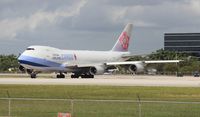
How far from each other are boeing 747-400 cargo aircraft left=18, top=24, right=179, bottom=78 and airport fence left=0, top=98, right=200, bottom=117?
49922 millimetres

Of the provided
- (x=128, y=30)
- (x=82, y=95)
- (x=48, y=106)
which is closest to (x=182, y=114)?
(x=48, y=106)

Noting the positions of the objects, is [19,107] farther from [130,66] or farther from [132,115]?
[130,66]

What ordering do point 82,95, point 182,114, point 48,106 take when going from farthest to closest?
point 82,95 < point 48,106 < point 182,114

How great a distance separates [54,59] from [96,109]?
55.7 metres

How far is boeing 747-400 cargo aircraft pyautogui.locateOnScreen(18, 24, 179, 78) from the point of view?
83312 millimetres

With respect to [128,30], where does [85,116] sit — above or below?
below

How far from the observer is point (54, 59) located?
84.8 metres

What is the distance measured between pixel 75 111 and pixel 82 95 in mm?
12516

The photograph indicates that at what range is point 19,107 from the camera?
3147cm

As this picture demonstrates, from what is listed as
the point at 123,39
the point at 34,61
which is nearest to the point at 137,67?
the point at 123,39

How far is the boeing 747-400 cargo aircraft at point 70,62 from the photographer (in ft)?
273

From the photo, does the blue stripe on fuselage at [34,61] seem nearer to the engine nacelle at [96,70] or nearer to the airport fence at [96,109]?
the engine nacelle at [96,70]

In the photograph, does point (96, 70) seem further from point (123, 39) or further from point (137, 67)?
point (123, 39)

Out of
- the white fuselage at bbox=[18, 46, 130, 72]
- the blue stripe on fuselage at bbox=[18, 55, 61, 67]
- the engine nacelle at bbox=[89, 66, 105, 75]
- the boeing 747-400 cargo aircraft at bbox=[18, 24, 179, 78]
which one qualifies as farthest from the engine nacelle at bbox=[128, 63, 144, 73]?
the blue stripe on fuselage at bbox=[18, 55, 61, 67]
